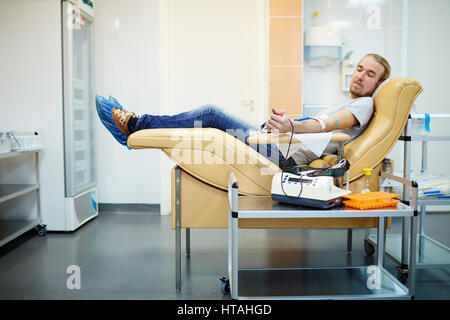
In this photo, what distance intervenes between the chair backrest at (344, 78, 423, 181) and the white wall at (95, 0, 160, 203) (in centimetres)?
211

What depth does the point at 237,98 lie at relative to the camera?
3.58 metres

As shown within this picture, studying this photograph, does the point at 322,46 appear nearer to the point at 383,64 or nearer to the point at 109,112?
the point at 383,64

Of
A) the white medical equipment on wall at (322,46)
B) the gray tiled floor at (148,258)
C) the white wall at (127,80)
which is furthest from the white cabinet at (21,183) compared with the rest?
the white medical equipment on wall at (322,46)

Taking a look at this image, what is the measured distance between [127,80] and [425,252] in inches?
105

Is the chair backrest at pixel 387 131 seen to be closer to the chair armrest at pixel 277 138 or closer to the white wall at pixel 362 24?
the chair armrest at pixel 277 138

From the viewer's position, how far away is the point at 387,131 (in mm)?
1930

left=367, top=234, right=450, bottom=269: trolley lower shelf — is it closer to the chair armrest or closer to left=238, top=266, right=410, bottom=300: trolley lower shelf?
left=238, top=266, right=410, bottom=300: trolley lower shelf

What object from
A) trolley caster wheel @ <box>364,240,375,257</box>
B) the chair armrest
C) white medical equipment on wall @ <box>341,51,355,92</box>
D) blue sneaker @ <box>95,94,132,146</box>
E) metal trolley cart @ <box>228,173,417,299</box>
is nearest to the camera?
metal trolley cart @ <box>228,173,417,299</box>

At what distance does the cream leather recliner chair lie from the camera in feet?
5.92

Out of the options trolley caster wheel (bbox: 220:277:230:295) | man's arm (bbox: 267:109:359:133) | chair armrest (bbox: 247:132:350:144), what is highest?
man's arm (bbox: 267:109:359:133)

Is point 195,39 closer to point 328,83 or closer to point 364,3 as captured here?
point 328,83

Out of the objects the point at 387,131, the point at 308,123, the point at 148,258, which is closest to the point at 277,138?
the point at 308,123

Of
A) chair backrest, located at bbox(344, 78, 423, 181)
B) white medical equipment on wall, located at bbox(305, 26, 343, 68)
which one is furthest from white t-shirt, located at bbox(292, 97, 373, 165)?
white medical equipment on wall, located at bbox(305, 26, 343, 68)

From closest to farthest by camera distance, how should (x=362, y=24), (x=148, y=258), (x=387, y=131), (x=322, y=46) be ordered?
(x=387, y=131) < (x=148, y=258) < (x=322, y=46) < (x=362, y=24)
